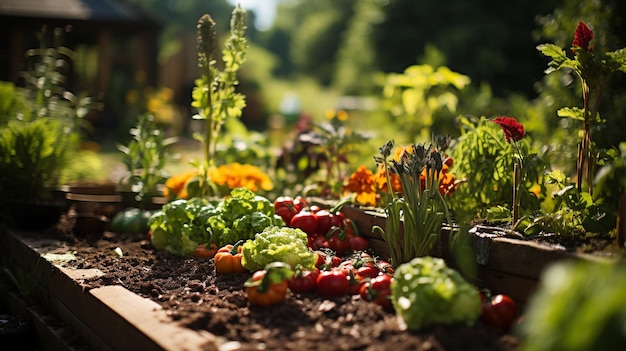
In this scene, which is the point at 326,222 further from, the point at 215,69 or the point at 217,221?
the point at 215,69

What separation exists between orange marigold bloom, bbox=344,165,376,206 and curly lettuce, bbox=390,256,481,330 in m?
1.48

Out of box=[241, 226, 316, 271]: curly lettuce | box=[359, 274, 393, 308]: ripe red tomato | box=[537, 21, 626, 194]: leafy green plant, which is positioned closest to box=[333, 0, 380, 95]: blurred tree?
box=[537, 21, 626, 194]: leafy green plant

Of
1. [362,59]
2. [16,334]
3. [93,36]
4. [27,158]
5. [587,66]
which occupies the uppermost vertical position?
[362,59]

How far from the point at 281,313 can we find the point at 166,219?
1428 mm

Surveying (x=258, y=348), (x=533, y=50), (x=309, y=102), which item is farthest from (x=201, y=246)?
(x=309, y=102)

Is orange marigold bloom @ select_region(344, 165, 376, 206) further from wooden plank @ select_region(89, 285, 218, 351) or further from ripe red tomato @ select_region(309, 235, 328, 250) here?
wooden plank @ select_region(89, 285, 218, 351)

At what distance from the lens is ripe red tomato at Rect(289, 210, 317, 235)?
3.65m

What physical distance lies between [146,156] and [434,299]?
8.89 feet

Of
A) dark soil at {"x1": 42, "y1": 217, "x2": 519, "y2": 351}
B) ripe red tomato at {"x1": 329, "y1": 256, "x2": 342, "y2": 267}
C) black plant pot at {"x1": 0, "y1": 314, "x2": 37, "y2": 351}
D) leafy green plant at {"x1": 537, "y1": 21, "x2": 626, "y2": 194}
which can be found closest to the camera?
dark soil at {"x1": 42, "y1": 217, "x2": 519, "y2": 351}

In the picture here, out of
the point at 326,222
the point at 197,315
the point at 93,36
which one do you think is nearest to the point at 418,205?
the point at 326,222

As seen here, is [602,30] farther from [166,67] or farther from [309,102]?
[309,102]

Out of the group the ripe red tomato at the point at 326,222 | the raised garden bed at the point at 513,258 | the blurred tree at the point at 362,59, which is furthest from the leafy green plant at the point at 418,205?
the blurred tree at the point at 362,59

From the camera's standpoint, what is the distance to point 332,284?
2809mm

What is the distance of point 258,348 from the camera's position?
2260mm
